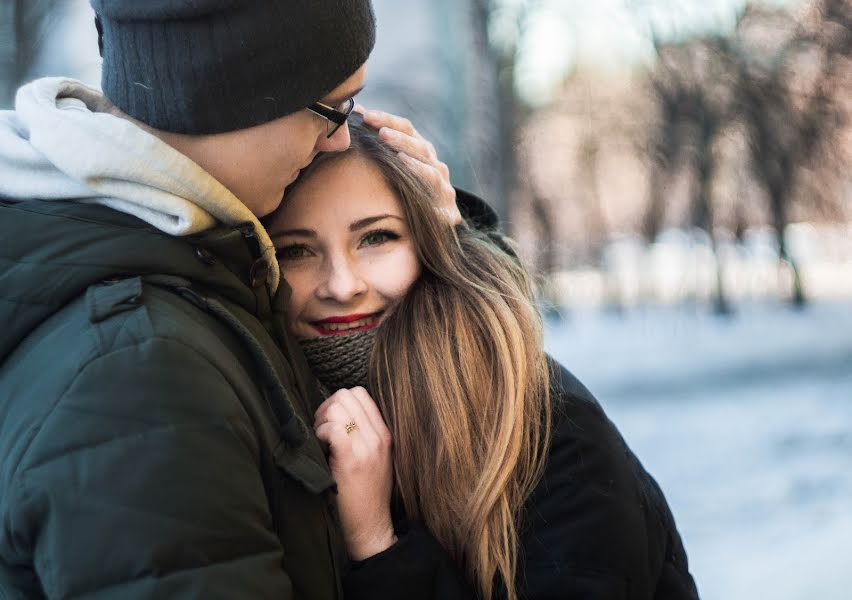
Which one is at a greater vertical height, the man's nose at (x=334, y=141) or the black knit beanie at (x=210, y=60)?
the black knit beanie at (x=210, y=60)

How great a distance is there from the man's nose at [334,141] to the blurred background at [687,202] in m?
0.83

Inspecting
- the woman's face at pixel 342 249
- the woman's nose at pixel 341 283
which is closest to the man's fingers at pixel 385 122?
the woman's face at pixel 342 249

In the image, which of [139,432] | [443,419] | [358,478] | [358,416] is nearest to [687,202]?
[443,419]

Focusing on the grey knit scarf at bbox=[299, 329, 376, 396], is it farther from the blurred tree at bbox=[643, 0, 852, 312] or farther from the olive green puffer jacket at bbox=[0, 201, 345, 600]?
the blurred tree at bbox=[643, 0, 852, 312]

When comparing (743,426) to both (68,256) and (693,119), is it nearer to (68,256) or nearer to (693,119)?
(693,119)

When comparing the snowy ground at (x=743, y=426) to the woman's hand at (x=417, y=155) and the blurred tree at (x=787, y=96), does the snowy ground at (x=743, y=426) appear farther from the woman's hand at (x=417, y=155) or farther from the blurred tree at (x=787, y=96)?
the woman's hand at (x=417, y=155)

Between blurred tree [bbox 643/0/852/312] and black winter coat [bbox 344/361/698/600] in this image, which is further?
blurred tree [bbox 643/0/852/312]

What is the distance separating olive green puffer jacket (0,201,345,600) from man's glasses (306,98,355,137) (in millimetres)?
289

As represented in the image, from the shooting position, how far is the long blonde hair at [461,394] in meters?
1.84

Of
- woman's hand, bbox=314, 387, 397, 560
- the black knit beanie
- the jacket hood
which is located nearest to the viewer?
the jacket hood

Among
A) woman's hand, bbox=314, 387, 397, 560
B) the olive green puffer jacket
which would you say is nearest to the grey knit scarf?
woman's hand, bbox=314, 387, 397, 560

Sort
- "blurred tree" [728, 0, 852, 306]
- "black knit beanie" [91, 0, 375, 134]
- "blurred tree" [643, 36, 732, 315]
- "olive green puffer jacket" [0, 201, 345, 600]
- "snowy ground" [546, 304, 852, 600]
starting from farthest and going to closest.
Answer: "blurred tree" [643, 36, 732, 315] → "blurred tree" [728, 0, 852, 306] → "snowy ground" [546, 304, 852, 600] → "black knit beanie" [91, 0, 375, 134] → "olive green puffer jacket" [0, 201, 345, 600]

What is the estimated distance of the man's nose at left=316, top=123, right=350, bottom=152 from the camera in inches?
64.9

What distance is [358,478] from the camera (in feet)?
5.65
